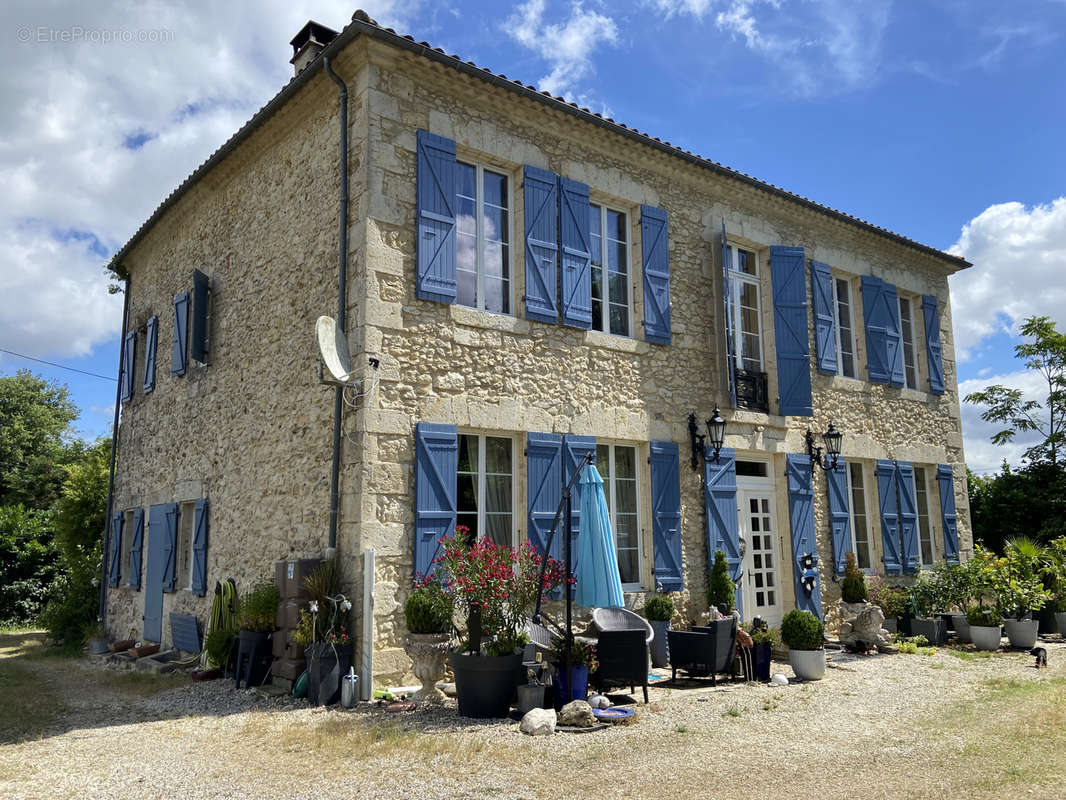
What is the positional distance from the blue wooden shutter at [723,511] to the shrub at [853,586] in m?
1.40

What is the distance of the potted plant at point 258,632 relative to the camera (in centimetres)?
674

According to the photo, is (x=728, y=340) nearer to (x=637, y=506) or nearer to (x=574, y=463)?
(x=637, y=506)

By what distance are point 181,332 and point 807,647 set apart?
7.72 metres

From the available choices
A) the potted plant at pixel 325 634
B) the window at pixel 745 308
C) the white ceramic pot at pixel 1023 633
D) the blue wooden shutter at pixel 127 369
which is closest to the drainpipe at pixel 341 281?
the potted plant at pixel 325 634

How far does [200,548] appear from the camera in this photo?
866 centimetres

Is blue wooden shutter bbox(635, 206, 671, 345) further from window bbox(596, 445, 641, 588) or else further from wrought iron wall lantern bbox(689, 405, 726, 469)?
window bbox(596, 445, 641, 588)

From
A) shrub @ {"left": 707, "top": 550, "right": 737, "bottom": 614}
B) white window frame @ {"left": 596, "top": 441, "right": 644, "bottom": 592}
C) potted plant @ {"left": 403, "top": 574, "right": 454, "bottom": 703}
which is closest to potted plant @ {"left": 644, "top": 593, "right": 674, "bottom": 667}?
white window frame @ {"left": 596, "top": 441, "right": 644, "bottom": 592}

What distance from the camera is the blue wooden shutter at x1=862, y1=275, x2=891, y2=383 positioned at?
10.9 metres

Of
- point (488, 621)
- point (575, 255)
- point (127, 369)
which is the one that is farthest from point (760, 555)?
point (127, 369)

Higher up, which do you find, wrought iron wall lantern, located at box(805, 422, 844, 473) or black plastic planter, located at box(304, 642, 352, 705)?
wrought iron wall lantern, located at box(805, 422, 844, 473)

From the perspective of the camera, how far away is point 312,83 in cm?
759

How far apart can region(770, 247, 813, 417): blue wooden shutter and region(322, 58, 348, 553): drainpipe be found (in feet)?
17.3

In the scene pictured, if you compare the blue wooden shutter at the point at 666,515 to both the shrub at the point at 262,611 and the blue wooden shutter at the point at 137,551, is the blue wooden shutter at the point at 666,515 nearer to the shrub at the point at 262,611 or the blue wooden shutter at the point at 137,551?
the shrub at the point at 262,611

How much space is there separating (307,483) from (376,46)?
3777mm
